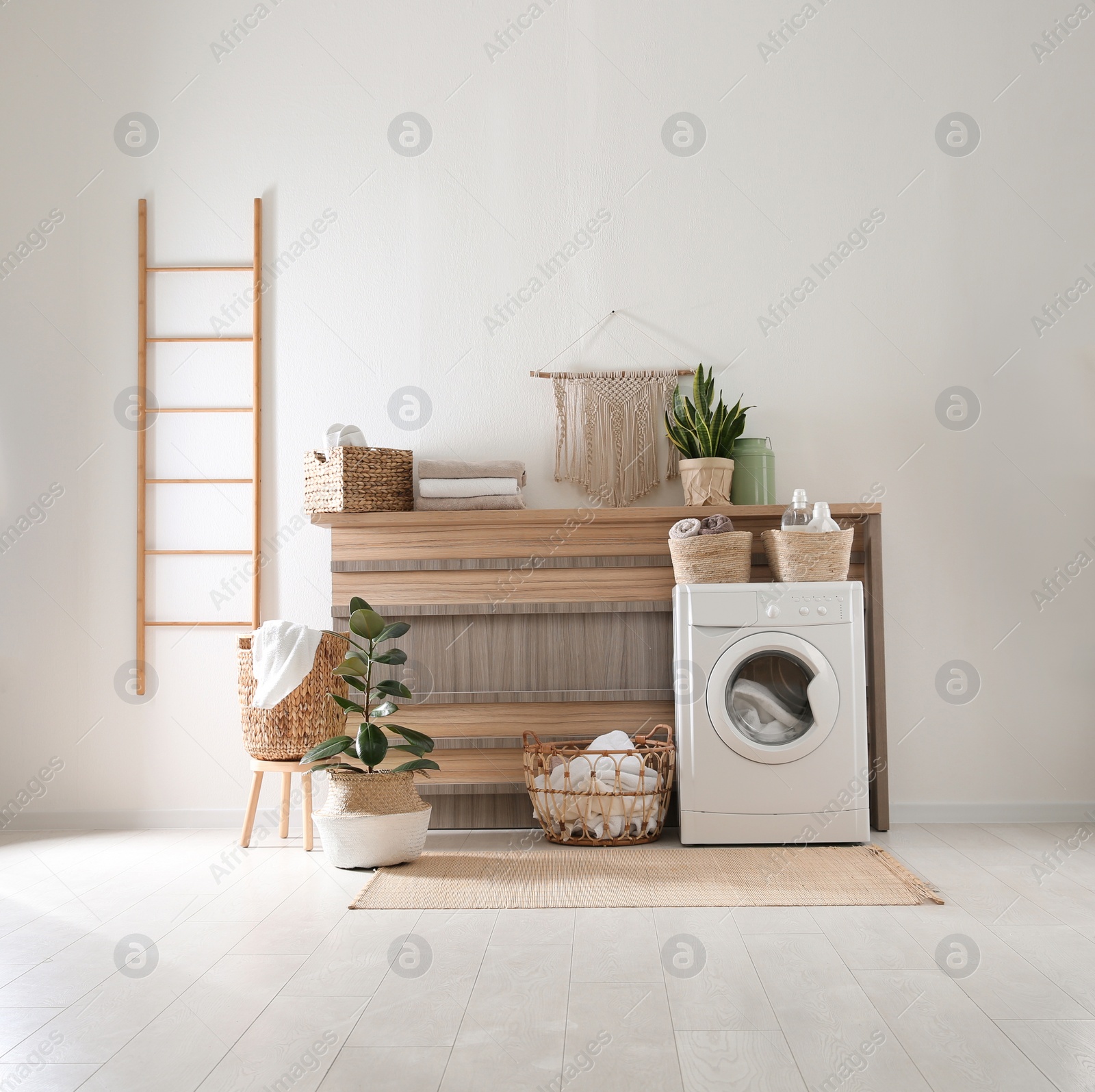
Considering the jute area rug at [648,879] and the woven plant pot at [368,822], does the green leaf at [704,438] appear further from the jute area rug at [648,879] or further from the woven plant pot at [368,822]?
the woven plant pot at [368,822]

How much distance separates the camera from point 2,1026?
1861 mm

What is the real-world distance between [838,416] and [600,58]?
1668 mm

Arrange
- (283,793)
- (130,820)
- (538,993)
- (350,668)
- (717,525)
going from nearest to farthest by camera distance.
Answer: (538,993)
(350,668)
(717,525)
(283,793)
(130,820)

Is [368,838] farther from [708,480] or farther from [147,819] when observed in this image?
[708,480]

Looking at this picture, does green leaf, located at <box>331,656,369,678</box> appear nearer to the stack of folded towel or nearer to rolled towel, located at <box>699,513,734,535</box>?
the stack of folded towel

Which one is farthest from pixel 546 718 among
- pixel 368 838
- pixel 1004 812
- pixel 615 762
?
pixel 1004 812

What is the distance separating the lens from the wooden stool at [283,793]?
328cm

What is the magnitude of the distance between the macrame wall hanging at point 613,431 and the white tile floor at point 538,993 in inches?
66.4

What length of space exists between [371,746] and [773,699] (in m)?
1.30

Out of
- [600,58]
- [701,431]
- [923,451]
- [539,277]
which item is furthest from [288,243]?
[923,451]

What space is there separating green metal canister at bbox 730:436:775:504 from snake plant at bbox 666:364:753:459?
40 mm

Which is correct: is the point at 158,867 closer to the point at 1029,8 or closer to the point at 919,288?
the point at 919,288

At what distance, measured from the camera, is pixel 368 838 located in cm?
299

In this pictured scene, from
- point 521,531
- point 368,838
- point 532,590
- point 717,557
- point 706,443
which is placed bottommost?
point 368,838
